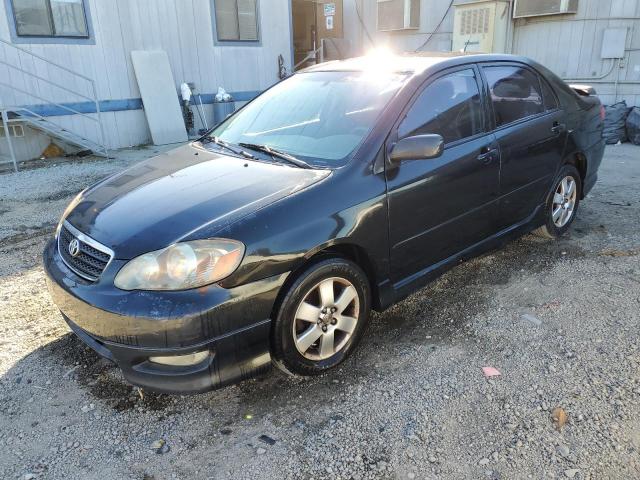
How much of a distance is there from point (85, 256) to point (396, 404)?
5.66 ft

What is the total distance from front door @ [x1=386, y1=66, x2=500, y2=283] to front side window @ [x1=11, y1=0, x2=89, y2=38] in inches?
303

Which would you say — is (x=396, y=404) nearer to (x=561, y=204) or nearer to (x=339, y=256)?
(x=339, y=256)

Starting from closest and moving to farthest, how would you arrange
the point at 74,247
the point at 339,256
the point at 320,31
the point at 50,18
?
the point at 74,247 < the point at 339,256 < the point at 50,18 < the point at 320,31

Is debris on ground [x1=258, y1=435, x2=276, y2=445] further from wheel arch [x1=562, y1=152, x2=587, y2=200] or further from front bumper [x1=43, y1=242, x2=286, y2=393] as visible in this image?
wheel arch [x1=562, y1=152, x2=587, y2=200]

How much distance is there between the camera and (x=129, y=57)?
952 cm

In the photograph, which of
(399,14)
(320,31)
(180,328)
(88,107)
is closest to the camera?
(180,328)

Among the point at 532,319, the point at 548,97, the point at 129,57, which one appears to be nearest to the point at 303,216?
the point at 532,319

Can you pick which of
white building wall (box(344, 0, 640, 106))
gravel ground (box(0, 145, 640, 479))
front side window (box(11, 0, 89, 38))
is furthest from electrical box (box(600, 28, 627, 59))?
front side window (box(11, 0, 89, 38))

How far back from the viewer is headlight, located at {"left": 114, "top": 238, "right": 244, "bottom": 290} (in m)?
2.27

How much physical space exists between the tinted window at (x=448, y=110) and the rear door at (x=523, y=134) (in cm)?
22

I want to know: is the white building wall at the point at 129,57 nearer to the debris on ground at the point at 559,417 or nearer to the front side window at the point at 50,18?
the front side window at the point at 50,18

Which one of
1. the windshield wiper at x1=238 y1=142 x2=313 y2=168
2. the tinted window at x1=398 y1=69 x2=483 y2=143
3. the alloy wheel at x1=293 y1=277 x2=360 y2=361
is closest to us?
the alloy wheel at x1=293 y1=277 x2=360 y2=361

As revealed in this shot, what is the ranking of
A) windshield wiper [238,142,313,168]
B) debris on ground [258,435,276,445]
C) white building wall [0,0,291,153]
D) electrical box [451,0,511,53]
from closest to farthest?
debris on ground [258,435,276,445], windshield wiper [238,142,313,168], white building wall [0,0,291,153], electrical box [451,0,511,53]

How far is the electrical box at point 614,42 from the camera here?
9344 millimetres
